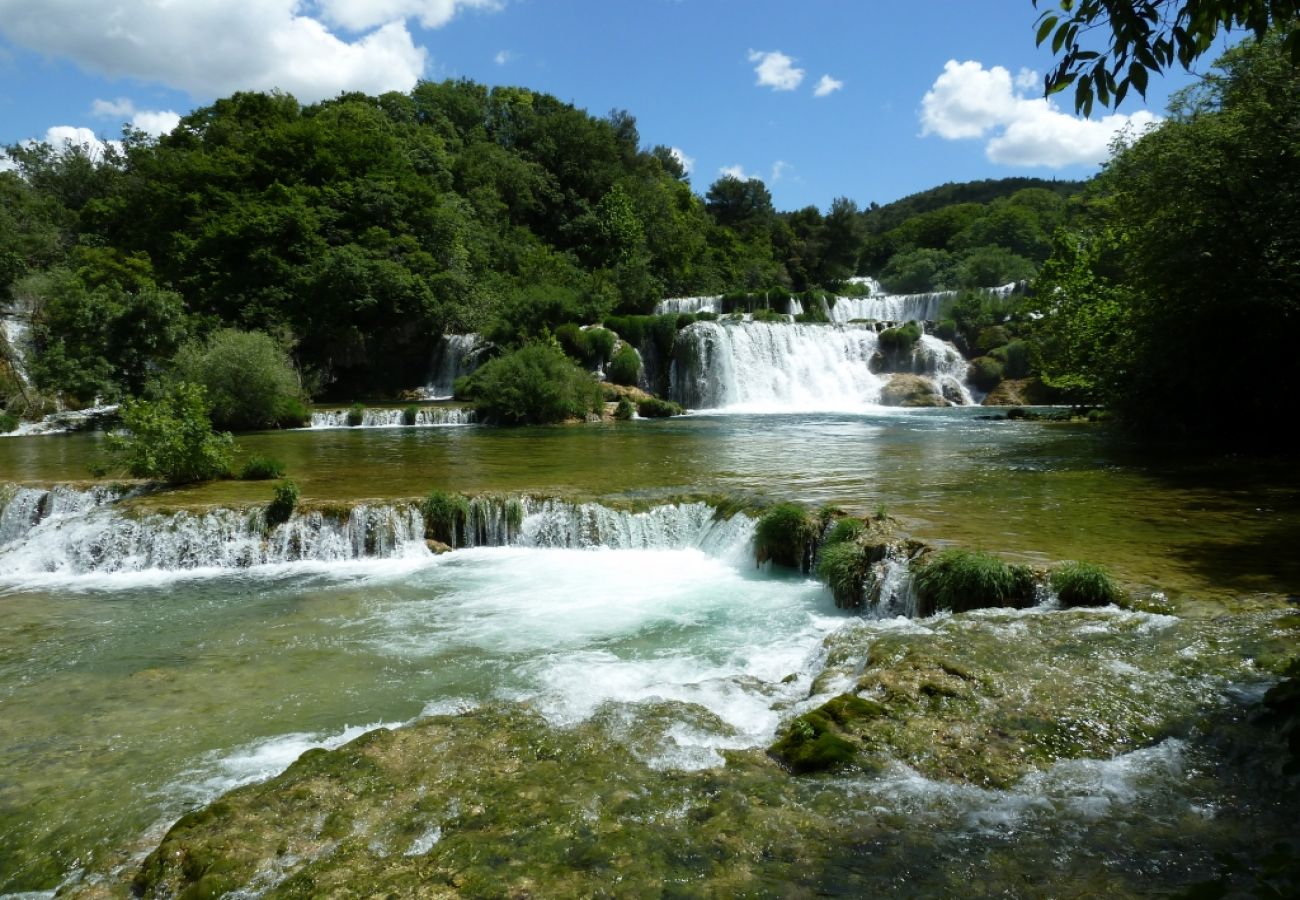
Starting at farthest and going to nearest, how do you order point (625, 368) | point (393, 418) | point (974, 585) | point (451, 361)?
point (451, 361) < point (625, 368) < point (393, 418) < point (974, 585)

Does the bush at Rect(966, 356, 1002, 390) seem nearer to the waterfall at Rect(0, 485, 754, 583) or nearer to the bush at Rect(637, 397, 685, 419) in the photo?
the bush at Rect(637, 397, 685, 419)

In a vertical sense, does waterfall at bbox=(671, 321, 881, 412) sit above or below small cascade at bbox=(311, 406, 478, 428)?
above

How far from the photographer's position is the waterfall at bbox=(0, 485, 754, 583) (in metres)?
11.9

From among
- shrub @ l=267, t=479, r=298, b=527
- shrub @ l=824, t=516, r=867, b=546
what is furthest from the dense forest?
shrub @ l=267, t=479, r=298, b=527

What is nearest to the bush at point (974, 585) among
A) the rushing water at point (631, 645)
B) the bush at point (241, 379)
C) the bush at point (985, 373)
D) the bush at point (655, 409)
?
the rushing water at point (631, 645)

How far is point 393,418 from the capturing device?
28.3 m

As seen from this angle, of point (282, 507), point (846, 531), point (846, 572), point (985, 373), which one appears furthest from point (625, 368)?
point (846, 572)

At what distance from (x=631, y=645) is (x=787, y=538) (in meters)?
3.45

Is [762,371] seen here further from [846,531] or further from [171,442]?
[846,531]

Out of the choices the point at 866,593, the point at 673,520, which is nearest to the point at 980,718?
the point at 866,593

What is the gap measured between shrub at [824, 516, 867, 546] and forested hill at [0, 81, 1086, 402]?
91.3 feet

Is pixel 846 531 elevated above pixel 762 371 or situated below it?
below

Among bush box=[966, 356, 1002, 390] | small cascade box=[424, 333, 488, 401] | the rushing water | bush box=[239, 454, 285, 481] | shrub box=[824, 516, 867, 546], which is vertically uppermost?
small cascade box=[424, 333, 488, 401]

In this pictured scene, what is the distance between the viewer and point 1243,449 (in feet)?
53.5
